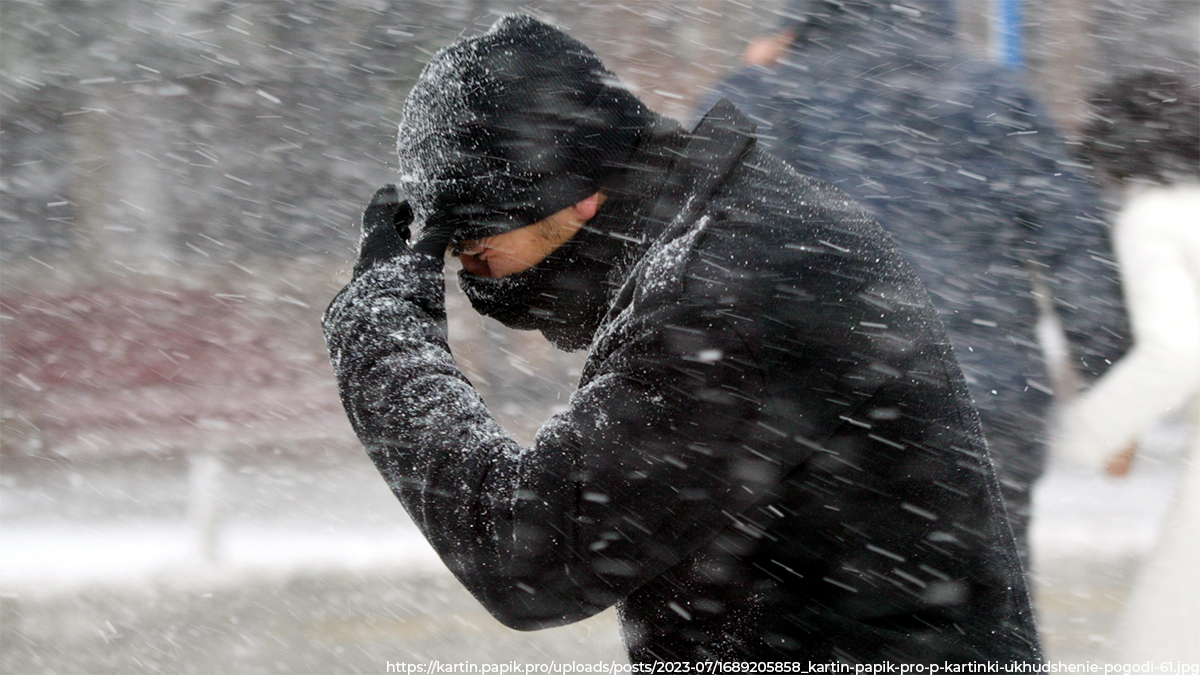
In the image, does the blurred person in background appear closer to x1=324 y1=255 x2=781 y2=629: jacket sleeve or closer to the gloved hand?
x1=324 y1=255 x2=781 y2=629: jacket sleeve

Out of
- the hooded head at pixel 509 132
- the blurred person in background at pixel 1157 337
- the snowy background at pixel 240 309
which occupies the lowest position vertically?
the snowy background at pixel 240 309

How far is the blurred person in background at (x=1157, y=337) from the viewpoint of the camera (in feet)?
8.04

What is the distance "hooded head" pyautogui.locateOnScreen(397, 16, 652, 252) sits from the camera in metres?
1.43

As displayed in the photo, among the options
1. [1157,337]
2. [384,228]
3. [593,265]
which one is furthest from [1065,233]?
[384,228]

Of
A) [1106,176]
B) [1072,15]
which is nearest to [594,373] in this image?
[1106,176]

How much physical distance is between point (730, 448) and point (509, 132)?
0.56 metres

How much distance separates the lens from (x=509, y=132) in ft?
4.70

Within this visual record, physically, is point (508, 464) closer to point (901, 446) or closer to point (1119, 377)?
point (901, 446)

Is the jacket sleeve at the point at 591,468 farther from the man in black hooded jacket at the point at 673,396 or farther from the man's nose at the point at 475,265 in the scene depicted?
the man's nose at the point at 475,265

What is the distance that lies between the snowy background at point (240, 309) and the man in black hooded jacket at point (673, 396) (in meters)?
2.89

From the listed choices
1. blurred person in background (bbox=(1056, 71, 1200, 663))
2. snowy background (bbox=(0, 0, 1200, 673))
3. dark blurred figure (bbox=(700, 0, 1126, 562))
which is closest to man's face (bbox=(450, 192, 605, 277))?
dark blurred figure (bbox=(700, 0, 1126, 562))

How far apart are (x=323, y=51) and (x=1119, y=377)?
6.01m

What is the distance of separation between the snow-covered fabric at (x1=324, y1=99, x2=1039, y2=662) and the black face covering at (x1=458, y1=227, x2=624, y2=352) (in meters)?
0.04

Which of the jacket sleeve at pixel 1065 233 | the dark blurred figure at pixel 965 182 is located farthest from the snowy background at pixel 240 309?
the dark blurred figure at pixel 965 182
